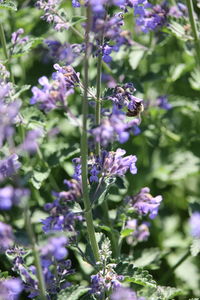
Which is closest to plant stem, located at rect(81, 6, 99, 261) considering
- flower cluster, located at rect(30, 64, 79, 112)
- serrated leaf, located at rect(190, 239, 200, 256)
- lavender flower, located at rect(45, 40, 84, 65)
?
flower cluster, located at rect(30, 64, 79, 112)

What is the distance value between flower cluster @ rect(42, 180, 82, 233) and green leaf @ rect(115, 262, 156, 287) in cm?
46

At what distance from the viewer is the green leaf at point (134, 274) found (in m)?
3.46

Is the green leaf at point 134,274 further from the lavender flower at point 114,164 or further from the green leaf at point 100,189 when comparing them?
the lavender flower at point 114,164

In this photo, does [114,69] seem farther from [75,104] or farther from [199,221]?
[199,221]

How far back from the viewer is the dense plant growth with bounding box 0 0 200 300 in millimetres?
2986

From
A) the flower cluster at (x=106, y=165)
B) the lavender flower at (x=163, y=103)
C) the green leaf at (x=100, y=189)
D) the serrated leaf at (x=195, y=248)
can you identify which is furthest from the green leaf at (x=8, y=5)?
the serrated leaf at (x=195, y=248)

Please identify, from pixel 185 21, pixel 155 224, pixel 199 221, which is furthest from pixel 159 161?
pixel 199 221

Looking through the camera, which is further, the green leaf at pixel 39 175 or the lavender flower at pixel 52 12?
the green leaf at pixel 39 175

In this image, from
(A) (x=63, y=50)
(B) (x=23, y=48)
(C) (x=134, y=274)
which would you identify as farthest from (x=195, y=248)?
(B) (x=23, y=48)

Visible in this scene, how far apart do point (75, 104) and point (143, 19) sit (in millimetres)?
1456

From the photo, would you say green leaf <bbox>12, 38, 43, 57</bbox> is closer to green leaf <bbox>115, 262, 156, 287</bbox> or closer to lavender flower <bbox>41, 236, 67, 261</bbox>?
green leaf <bbox>115, 262, 156, 287</bbox>

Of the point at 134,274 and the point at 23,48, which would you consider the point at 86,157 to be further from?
the point at 23,48

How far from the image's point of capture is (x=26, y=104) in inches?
221

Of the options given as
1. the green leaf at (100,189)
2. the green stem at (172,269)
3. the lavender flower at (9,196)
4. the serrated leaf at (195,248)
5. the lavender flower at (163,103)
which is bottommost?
the green stem at (172,269)
